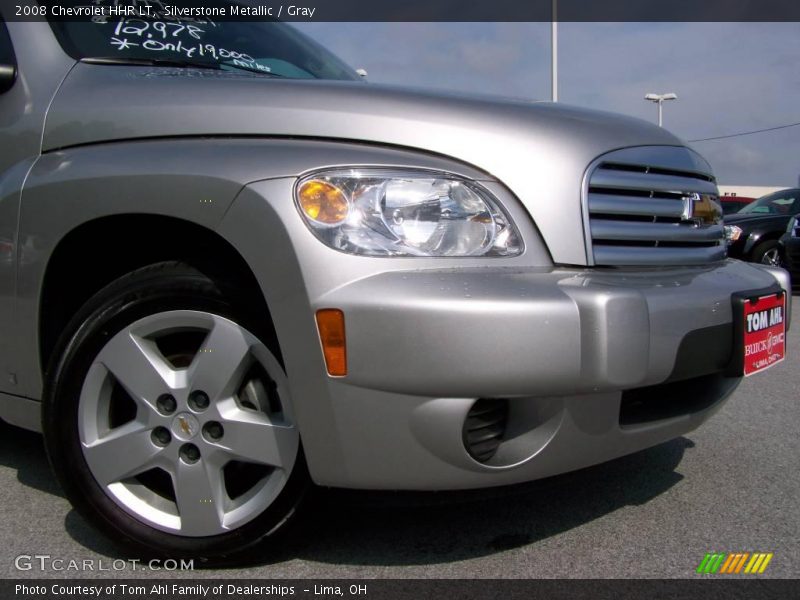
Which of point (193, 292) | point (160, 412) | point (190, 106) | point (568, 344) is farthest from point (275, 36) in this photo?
point (568, 344)

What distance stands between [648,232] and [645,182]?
142mm

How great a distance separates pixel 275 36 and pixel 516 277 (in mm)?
1892

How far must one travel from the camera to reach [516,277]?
72.9 inches

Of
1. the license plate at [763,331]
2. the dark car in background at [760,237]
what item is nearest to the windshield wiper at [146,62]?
the license plate at [763,331]

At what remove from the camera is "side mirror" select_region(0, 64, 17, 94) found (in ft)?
7.84

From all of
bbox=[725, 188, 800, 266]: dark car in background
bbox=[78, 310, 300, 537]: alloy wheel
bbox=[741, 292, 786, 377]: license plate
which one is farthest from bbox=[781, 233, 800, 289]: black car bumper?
bbox=[78, 310, 300, 537]: alloy wheel

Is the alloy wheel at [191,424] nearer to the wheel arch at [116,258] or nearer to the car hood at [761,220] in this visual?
the wheel arch at [116,258]

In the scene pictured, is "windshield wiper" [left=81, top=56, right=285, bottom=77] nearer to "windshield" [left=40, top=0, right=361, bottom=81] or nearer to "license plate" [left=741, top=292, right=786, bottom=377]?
"windshield" [left=40, top=0, right=361, bottom=81]

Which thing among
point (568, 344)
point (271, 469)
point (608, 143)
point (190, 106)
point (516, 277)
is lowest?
point (271, 469)

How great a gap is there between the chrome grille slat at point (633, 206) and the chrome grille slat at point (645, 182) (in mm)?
29

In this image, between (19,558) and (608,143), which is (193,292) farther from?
(608,143)

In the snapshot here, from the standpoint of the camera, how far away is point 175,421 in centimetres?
204

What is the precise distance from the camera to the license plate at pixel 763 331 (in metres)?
2.18

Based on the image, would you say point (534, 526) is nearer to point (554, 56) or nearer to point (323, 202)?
point (323, 202)
